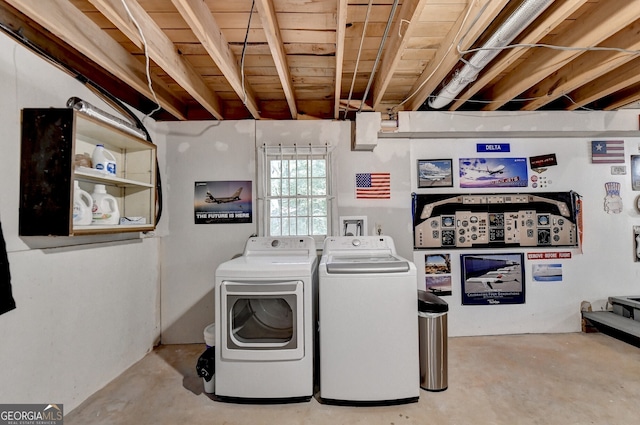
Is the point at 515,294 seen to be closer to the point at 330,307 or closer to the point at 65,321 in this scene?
the point at 330,307

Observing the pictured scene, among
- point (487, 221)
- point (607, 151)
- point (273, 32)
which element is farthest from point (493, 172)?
point (273, 32)

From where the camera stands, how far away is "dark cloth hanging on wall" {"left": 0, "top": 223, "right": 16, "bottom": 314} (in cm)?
152

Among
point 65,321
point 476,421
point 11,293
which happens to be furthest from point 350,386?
point 11,293

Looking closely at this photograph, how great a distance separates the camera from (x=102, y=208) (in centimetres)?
212

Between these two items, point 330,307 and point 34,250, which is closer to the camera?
point 34,250

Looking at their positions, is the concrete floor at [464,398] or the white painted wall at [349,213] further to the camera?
the white painted wall at [349,213]

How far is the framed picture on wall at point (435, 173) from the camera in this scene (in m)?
3.24

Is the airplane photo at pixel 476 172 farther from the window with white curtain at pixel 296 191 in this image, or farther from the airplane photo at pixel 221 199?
the airplane photo at pixel 221 199

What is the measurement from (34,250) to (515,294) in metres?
4.06

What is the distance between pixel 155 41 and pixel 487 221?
3.30 meters

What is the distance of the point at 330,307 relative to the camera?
2.08 m

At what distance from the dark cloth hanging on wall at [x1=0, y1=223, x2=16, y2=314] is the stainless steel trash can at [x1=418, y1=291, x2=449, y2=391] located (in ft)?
8.17

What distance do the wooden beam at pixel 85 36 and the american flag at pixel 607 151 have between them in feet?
14.5

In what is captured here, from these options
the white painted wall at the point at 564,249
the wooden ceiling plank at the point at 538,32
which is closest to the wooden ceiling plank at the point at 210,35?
the white painted wall at the point at 564,249
